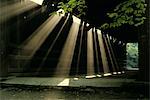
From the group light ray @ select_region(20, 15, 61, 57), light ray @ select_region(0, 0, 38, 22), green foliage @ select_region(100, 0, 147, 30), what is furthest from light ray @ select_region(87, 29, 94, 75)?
green foliage @ select_region(100, 0, 147, 30)

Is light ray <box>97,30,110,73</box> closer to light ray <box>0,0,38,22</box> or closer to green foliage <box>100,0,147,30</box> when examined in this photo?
light ray <box>0,0,38,22</box>

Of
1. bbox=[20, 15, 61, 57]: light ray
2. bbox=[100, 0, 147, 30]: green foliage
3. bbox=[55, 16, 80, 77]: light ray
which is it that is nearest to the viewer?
bbox=[100, 0, 147, 30]: green foliage

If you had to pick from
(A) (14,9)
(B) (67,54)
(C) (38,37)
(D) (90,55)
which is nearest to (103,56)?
(D) (90,55)

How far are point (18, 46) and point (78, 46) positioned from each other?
6634 mm

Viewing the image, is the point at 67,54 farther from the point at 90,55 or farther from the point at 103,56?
the point at 103,56

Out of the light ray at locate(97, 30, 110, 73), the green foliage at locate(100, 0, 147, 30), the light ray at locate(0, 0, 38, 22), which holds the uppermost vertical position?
the light ray at locate(0, 0, 38, 22)

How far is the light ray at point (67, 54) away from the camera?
21469 millimetres

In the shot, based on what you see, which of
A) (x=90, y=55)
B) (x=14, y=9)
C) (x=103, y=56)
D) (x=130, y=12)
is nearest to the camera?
(x=130, y=12)

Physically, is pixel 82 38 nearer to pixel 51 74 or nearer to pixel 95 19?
pixel 51 74

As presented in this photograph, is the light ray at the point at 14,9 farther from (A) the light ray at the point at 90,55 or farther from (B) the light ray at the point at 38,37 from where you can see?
(A) the light ray at the point at 90,55

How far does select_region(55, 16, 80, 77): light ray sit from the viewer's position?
21.5 m

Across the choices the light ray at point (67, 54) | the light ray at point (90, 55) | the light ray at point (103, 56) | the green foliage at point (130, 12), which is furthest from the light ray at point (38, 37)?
the green foliage at point (130, 12)

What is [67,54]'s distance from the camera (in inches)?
905

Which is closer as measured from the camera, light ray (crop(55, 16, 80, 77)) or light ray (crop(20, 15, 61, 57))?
light ray (crop(20, 15, 61, 57))
